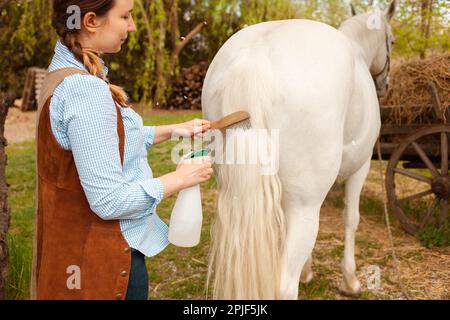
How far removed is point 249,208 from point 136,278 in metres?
0.58

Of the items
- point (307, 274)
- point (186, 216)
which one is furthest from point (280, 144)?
point (307, 274)

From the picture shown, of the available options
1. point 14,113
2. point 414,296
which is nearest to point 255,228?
point 414,296

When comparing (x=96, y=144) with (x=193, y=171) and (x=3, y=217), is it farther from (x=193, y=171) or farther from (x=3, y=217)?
(x=3, y=217)

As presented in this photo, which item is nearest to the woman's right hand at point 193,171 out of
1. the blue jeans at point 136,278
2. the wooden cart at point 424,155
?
the blue jeans at point 136,278

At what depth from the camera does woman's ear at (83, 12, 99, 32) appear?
125 cm

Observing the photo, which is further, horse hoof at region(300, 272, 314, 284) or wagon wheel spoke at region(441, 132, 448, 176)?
wagon wheel spoke at region(441, 132, 448, 176)

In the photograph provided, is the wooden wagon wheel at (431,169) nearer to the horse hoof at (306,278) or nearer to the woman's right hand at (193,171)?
the horse hoof at (306,278)

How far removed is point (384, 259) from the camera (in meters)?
3.66

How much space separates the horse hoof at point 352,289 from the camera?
3.06 m

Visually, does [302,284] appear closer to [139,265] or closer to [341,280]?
[341,280]

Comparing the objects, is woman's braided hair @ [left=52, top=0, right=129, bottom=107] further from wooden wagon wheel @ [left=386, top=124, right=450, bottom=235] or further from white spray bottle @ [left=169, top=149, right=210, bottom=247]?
wooden wagon wheel @ [left=386, top=124, right=450, bottom=235]

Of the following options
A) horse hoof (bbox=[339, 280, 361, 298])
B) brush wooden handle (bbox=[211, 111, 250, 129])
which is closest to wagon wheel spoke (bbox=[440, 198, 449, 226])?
horse hoof (bbox=[339, 280, 361, 298])

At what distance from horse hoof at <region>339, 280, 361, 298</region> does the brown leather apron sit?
82.8 inches

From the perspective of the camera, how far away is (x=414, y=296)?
120 inches
